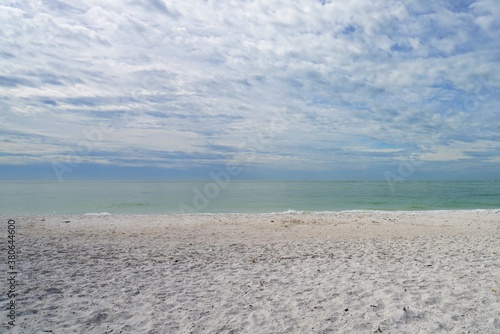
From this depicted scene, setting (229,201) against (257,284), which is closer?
(257,284)

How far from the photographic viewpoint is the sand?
5418 millimetres

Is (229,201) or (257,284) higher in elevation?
(257,284)

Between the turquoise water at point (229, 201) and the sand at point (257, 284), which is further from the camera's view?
the turquoise water at point (229, 201)

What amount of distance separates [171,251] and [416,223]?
44.2ft

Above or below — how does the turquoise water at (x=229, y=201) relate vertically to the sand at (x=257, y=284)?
below

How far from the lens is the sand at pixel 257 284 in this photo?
17.8ft

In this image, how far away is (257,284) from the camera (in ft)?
23.9

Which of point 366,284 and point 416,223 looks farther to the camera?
point 416,223

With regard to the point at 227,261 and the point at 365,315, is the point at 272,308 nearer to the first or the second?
the point at 365,315

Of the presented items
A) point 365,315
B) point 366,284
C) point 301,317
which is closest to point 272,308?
point 301,317

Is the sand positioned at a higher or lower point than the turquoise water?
higher

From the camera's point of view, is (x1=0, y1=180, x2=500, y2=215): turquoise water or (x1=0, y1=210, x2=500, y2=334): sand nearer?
(x1=0, y1=210, x2=500, y2=334): sand

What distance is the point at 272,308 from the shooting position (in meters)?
6.00

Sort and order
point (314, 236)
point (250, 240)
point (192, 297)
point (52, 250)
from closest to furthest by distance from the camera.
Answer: point (192, 297) < point (52, 250) < point (250, 240) < point (314, 236)
